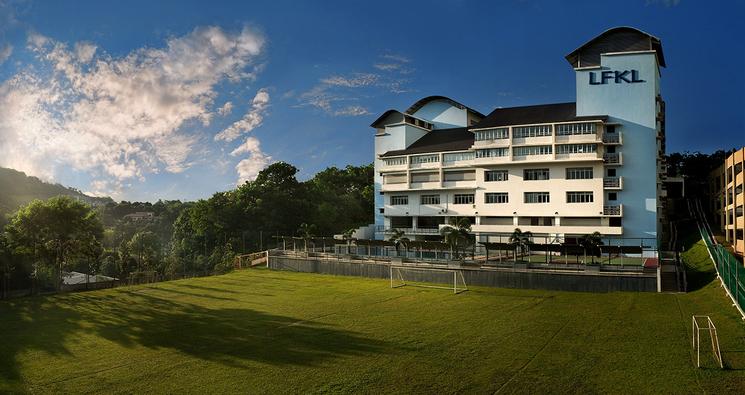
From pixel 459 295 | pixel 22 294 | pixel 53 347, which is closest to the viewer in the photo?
pixel 53 347

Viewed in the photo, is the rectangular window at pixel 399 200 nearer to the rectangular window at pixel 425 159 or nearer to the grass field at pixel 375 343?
the rectangular window at pixel 425 159

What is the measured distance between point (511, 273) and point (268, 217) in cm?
4783

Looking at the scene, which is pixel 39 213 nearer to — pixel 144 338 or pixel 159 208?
pixel 144 338

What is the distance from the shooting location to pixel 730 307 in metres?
25.0

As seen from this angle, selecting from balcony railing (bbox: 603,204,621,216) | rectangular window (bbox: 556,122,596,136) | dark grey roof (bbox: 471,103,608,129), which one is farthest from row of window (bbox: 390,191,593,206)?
dark grey roof (bbox: 471,103,608,129)

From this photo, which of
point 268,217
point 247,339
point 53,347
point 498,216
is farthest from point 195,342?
point 268,217

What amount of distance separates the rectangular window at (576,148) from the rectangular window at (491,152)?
5.86m

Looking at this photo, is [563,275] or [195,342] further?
[563,275]

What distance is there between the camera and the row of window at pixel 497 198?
2126 inches

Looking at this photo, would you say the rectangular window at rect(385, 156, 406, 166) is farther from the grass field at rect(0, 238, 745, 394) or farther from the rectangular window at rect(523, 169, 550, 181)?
the grass field at rect(0, 238, 745, 394)

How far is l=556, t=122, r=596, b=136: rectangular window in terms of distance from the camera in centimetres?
5284

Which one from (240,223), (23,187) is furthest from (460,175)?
(23,187)

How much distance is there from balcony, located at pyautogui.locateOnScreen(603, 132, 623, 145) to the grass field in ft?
72.5

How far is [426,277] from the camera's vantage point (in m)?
40.1
